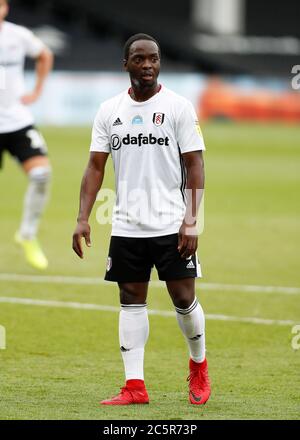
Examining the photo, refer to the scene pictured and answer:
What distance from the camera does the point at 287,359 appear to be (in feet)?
27.8

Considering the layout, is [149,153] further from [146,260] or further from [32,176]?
[32,176]

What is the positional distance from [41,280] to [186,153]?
534cm

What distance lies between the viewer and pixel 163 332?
9.60 meters

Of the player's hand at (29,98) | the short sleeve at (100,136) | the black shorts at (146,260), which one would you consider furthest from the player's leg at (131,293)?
the player's hand at (29,98)

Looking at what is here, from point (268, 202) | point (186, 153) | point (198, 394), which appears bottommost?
point (268, 202)

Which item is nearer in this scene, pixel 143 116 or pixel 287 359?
pixel 143 116

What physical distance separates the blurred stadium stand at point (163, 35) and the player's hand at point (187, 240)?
42667 millimetres

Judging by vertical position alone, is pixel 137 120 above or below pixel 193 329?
above

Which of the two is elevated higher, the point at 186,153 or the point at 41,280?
the point at 186,153

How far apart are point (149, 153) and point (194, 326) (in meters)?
1.15

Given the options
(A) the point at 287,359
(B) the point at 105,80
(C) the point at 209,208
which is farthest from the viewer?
(B) the point at 105,80

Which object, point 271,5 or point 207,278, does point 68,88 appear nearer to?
point 271,5

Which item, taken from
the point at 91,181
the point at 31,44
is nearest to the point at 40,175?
the point at 31,44

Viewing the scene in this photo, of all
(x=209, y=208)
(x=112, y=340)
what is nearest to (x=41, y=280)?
(x=112, y=340)
